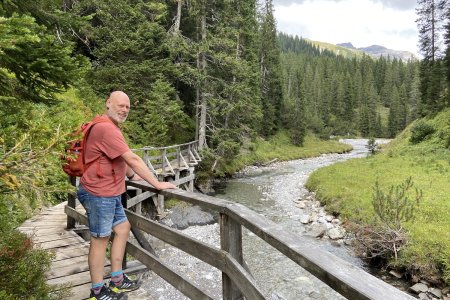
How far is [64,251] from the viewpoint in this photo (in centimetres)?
555

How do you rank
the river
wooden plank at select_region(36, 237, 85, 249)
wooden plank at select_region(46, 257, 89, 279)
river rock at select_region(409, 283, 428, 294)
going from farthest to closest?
the river, river rock at select_region(409, 283, 428, 294), wooden plank at select_region(36, 237, 85, 249), wooden plank at select_region(46, 257, 89, 279)

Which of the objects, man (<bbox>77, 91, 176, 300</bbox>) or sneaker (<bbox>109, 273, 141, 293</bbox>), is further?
sneaker (<bbox>109, 273, 141, 293</bbox>)

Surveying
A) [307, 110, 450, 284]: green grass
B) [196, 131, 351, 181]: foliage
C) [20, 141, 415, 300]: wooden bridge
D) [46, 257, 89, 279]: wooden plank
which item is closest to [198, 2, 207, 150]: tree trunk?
[196, 131, 351, 181]: foliage

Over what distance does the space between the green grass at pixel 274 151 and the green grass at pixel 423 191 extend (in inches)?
281

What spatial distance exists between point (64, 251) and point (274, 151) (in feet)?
120

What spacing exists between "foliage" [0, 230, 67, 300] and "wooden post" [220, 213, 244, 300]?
5.93ft

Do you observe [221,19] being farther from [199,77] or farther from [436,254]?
[436,254]

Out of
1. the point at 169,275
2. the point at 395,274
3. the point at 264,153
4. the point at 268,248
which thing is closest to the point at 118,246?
the point at 169,275

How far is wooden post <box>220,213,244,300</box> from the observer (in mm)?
2707

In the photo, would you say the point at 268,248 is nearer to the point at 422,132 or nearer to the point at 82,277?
the point at 82,277

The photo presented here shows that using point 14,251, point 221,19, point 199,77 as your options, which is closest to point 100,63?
point 199,77

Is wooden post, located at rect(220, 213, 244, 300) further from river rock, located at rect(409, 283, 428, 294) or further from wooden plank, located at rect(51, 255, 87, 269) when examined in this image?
river rock, located at rect(409, 283, 428, 294)

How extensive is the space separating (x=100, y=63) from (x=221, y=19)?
372 inches

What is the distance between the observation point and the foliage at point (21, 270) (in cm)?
337
